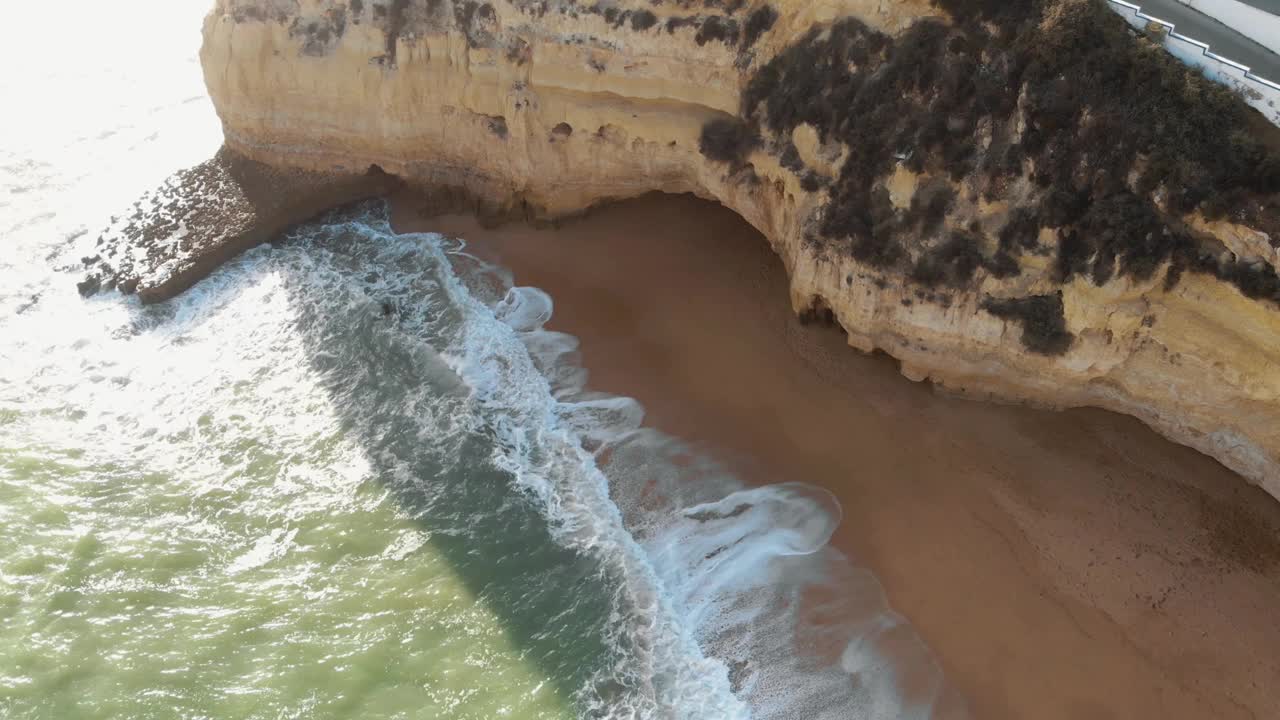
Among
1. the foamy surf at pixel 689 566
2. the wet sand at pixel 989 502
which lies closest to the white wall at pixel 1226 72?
the wet sand at pixel 989 502

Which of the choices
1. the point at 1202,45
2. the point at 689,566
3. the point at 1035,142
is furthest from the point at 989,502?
the point at 1202,45

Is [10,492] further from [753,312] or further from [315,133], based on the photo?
[753,312]

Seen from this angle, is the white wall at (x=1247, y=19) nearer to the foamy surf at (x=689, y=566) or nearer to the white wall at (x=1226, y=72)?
the white wall at (x=1226, y=72)

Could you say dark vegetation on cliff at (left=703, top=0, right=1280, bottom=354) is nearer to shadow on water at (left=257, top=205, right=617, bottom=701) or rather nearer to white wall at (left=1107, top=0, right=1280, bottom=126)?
white wall at (left=1107, top=0, right=1280, bottom=126)

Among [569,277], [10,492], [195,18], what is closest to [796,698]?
[569,277]

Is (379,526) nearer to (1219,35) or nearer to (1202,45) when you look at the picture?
(1202,45)
